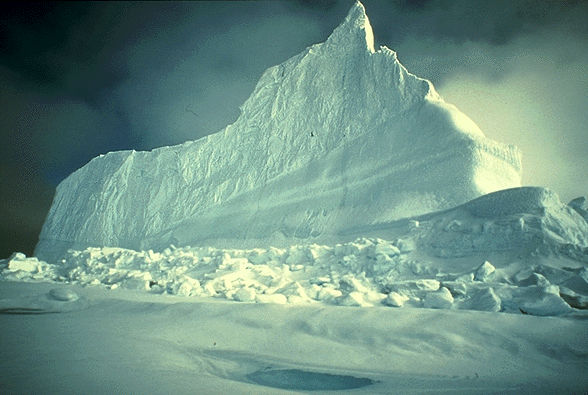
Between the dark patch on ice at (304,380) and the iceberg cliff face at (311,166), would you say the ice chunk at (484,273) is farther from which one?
the iceberg cliff face at (311,166)

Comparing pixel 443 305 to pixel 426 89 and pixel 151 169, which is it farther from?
pixel 151 169

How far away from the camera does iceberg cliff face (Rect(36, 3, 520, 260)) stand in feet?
33.2

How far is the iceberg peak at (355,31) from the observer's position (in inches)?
535

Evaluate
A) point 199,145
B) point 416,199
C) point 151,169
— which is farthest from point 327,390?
point 151,169

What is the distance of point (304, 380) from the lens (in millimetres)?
2096

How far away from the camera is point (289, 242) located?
11789 millimetres

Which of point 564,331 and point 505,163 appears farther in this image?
point 505,163

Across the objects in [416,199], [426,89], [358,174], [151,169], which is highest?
[426,89]

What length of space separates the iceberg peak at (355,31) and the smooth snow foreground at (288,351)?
1268 centimetres

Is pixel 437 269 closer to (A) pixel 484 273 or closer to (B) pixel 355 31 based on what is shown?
(A) pixel 484 273

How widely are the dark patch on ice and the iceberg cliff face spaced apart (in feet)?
26.0

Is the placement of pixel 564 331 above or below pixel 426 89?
below

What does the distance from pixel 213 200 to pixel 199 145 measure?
353cm

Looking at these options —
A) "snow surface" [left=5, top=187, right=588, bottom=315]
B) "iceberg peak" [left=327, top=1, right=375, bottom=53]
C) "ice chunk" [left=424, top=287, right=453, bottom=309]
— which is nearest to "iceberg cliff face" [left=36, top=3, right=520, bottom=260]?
"iceberg peak" [left=327, top=1, right=375, bottom=53]
